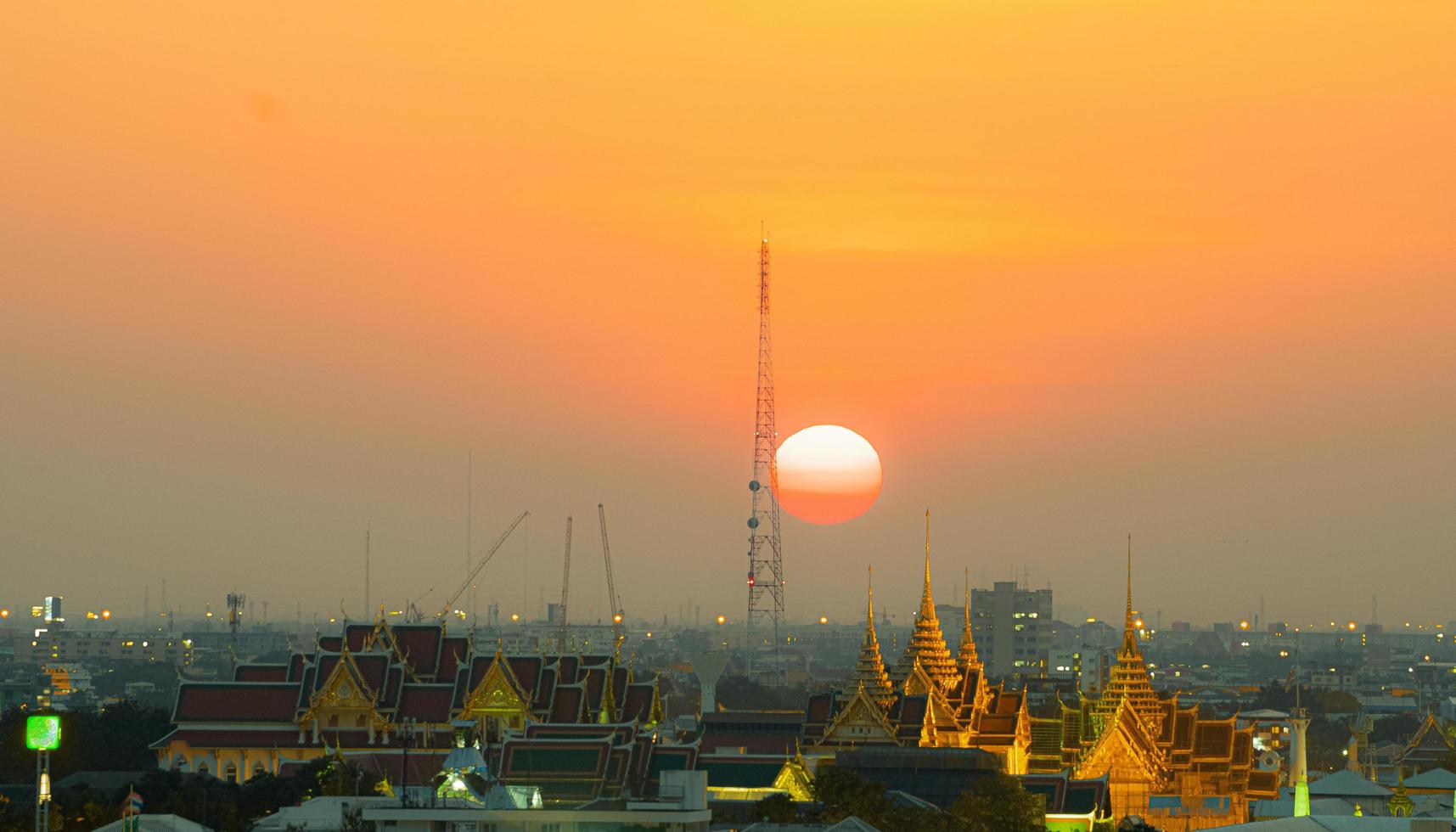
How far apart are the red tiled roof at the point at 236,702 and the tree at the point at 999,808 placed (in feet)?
114

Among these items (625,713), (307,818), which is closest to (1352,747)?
(625,713)

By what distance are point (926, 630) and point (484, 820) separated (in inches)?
2396

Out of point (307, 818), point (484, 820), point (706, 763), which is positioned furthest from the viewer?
point (706, 763)

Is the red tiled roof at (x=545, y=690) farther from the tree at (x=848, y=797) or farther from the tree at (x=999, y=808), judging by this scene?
the tree at (x=999, y=808)

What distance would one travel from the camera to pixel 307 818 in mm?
90062

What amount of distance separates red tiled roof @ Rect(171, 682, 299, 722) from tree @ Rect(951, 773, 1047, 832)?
34.7m

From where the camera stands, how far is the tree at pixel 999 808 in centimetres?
10069

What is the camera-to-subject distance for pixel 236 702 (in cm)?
12588

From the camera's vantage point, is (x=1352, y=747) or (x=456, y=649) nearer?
(x=456, y=649)

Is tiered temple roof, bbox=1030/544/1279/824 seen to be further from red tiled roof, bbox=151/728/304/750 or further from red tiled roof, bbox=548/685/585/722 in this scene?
red tiled roof, bbox=151/728/304/750

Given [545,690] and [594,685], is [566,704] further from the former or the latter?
[594,685]

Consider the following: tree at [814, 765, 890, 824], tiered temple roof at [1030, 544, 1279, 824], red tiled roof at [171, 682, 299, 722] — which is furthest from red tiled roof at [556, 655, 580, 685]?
tree at [814, 765, 890, 824]

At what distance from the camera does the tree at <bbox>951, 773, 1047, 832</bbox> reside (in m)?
101

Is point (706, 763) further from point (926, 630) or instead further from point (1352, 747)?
point (1352, 747)
